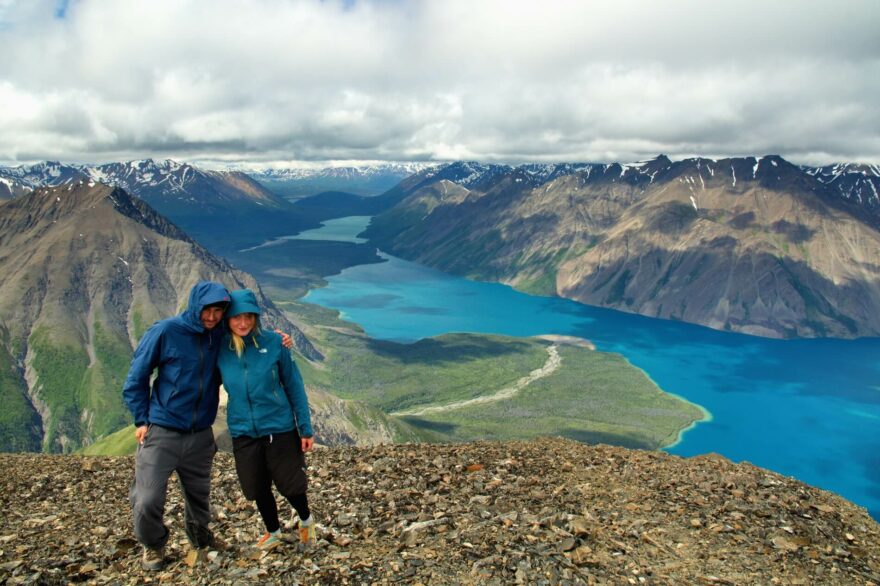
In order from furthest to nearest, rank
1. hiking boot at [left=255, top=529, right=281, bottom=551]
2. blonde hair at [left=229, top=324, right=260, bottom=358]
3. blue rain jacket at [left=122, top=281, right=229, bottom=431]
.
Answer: hiking boot at [left=255, top=529, right=281, bottom=551] < blonde hair at [left=229, top=324, right=260, bottom=358] < blue rain jacket at [left=122, top=281, right=229, bottom=431]

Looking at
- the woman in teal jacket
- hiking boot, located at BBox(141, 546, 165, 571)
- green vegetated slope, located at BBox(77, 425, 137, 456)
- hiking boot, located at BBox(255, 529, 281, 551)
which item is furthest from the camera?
green vegetated slope, located at BBox(77, 425, 137, 456)

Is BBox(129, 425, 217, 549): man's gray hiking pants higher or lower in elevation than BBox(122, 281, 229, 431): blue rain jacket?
lower

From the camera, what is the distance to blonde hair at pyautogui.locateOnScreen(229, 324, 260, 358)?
11.1 meters

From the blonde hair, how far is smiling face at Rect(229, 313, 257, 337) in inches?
3.0

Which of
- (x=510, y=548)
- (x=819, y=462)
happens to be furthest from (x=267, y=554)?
(x=819, y=462)

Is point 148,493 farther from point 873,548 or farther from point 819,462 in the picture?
point 819,462

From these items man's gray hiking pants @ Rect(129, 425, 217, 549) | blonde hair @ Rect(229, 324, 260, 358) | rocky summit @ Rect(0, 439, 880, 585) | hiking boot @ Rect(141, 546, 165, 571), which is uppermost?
blonde hair @ Rect(229, 324, 260, 358)

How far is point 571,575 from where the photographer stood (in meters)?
11.7

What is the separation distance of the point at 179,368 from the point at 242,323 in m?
1.49

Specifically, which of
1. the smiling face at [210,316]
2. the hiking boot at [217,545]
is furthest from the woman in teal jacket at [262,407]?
the hiking boot at [217,545]

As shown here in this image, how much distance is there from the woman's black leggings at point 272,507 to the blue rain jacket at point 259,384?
158 centimetres

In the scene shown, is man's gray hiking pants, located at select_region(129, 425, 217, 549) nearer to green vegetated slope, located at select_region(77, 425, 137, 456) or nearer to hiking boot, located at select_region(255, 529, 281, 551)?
hiking boot, located at select_region(255, 529, 281, 551)

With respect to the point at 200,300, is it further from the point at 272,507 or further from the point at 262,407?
the point at 272,507

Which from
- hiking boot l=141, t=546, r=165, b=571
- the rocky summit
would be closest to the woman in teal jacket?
the rocky summit
